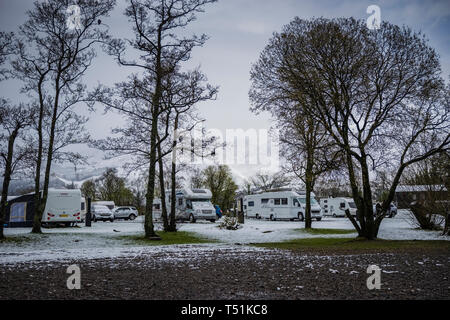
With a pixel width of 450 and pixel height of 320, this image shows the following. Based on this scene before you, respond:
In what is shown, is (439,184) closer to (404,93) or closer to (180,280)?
(404,93)

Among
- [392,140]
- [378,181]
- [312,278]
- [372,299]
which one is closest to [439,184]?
[378,181]

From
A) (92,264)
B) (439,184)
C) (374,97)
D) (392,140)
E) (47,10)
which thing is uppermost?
(47,10)

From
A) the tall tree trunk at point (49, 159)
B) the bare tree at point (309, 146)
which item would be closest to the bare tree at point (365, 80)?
the bare tree at point (309, 146)

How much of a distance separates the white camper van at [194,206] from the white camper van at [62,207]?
8.35 m

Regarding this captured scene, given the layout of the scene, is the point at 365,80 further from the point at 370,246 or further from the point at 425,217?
the point at 425,217

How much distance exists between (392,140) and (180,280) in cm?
1279

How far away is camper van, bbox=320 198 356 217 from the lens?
1892 inches

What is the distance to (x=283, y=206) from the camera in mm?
39625

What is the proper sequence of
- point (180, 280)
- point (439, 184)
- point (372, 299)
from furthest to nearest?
point (439, 184), point (180, 280), point (372, 299)

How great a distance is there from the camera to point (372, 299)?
5156mm

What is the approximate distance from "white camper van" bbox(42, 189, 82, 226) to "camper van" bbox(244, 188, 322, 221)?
19.2m

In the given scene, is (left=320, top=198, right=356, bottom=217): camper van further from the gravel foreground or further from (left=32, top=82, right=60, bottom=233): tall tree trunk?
Answer: the gravel foreground

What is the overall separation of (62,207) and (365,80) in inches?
950

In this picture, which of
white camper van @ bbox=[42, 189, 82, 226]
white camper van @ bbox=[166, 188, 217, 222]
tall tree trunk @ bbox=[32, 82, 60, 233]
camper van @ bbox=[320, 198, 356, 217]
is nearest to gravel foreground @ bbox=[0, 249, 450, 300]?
tall tree trunk @ bbox=[32, 82, 60, 233]
